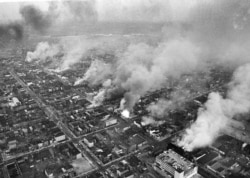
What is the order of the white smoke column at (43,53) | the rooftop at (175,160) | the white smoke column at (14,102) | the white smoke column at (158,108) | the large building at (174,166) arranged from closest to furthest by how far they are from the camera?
the large building at (174,166) < the rooftop at (175,160) < the white smoke column at (158,108) < the white smoke column at (14,102) < the white smoke column at (43,53)

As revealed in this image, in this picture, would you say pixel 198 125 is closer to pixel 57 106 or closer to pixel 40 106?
pixel 57 106

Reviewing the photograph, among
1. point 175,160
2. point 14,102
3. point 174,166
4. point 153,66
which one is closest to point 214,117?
point 175,160

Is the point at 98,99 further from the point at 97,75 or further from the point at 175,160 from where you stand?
the point at 175,160

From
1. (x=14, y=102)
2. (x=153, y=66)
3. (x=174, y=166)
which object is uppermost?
(x=153, y=66)

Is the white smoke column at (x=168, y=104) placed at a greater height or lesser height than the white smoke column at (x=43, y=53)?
lesser

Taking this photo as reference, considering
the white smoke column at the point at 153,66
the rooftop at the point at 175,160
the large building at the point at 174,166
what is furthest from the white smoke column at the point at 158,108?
the large building at the point at 174,166

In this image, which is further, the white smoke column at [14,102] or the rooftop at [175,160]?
the white smoke column at [14,102]

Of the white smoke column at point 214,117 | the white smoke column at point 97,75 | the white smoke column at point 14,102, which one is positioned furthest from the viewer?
the white smoke column at point 97,75

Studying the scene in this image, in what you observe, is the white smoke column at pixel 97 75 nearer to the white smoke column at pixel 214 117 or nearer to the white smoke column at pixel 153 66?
the white smoke column at pixel 153 66
